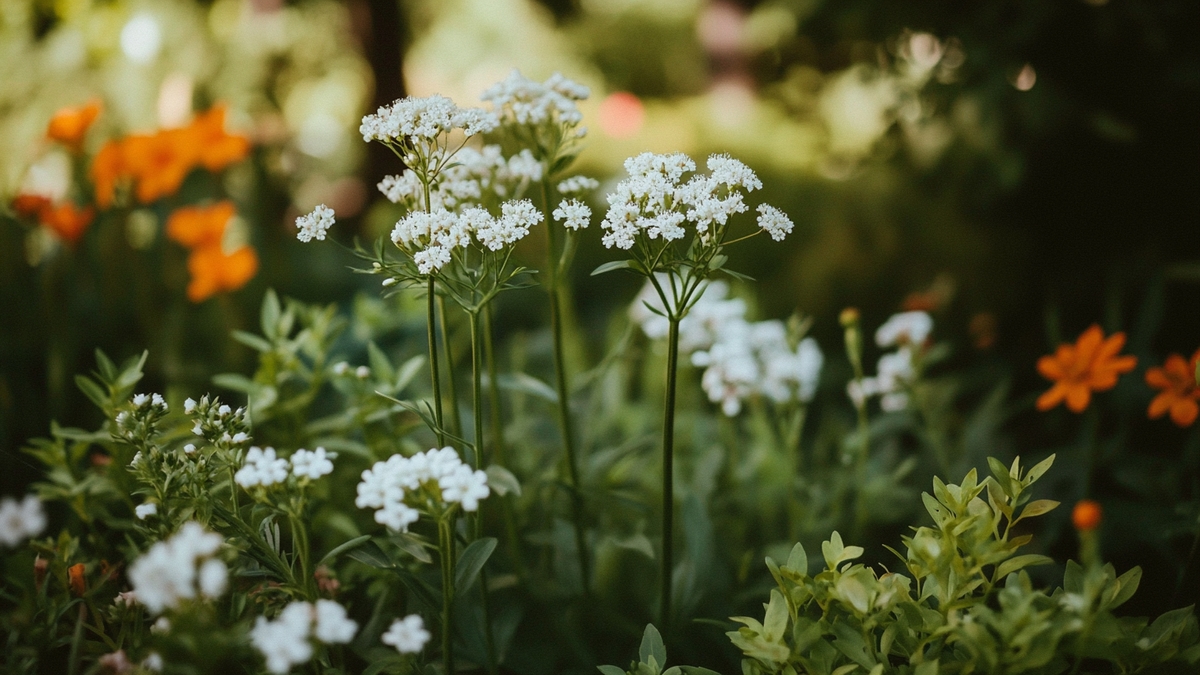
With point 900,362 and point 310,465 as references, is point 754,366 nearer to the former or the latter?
point 900,362

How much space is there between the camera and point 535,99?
3.69 ft

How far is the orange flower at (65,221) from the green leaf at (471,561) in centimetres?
176

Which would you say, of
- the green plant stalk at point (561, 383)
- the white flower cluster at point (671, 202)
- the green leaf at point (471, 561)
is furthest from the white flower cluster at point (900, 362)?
the green leaf at point (471, 561)

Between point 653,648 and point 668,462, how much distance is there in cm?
24

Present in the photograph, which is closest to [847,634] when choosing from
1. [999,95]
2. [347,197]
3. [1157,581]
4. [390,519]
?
[390,519]

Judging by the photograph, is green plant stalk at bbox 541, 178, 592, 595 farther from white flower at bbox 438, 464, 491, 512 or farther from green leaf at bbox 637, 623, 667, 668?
white flower at bbox 438, 464, 491, 512

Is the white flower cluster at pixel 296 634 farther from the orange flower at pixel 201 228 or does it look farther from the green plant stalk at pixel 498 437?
the orange flower at pixel 201 228

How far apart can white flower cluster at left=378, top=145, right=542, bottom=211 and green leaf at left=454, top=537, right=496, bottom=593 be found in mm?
464

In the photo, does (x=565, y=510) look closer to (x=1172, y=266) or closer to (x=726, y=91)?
(x=1172, y=266)

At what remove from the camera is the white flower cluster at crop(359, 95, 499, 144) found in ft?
3.05

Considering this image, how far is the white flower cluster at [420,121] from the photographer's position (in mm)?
929

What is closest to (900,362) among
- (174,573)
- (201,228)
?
(174,573)

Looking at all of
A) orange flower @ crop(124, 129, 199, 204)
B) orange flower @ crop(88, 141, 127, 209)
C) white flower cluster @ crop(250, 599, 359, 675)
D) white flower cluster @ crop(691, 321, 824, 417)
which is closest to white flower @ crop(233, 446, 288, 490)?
white flower cluster @ crop(250, 599, 359, 675)

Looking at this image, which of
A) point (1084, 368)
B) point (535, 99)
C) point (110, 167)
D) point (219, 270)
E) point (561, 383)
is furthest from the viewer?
point (110, 167)
